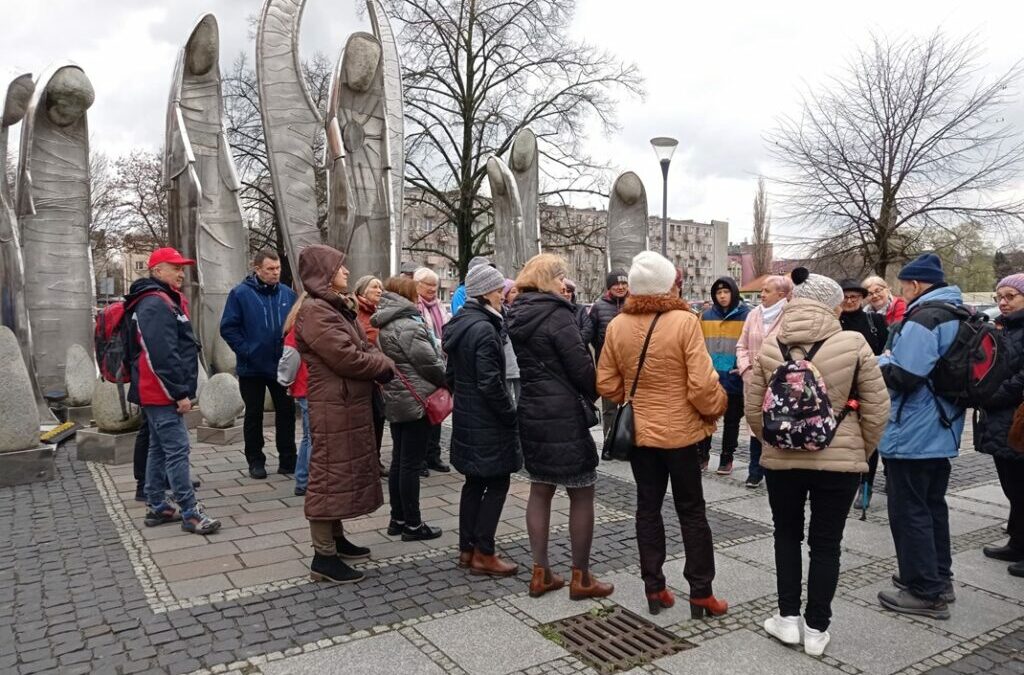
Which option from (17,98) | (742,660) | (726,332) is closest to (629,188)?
(726,332)

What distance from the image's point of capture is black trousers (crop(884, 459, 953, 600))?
3994 millimetres

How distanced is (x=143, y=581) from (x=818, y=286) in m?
3.83

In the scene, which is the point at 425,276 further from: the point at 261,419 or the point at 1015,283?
the point at 1015,283

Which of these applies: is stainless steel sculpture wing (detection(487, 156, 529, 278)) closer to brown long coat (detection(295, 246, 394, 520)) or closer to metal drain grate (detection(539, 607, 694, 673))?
brown long coat (detection(295, 246, 394, 520))

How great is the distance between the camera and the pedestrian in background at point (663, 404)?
3.71 m

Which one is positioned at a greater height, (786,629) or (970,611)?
(786,629)

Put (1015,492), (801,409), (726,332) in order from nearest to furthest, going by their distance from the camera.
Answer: (801,409)
(1015,492)
(726,332)

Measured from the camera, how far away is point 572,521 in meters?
4.09

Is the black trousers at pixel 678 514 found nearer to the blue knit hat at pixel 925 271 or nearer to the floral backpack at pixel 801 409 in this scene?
the floral backpack at pixel 801 409

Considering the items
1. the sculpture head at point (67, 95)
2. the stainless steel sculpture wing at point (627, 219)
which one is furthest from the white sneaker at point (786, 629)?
the stainless steel sculpture wing at point (627, 219)

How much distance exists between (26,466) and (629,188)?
1128 centimetres

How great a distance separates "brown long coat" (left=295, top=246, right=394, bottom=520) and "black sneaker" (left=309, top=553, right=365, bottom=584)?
28 cm

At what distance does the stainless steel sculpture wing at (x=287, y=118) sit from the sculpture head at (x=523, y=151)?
634 cm

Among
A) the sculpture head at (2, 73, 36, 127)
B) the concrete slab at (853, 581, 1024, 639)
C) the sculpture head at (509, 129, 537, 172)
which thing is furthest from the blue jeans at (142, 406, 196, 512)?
the sculpture head at (509, 129, 537, 172)
